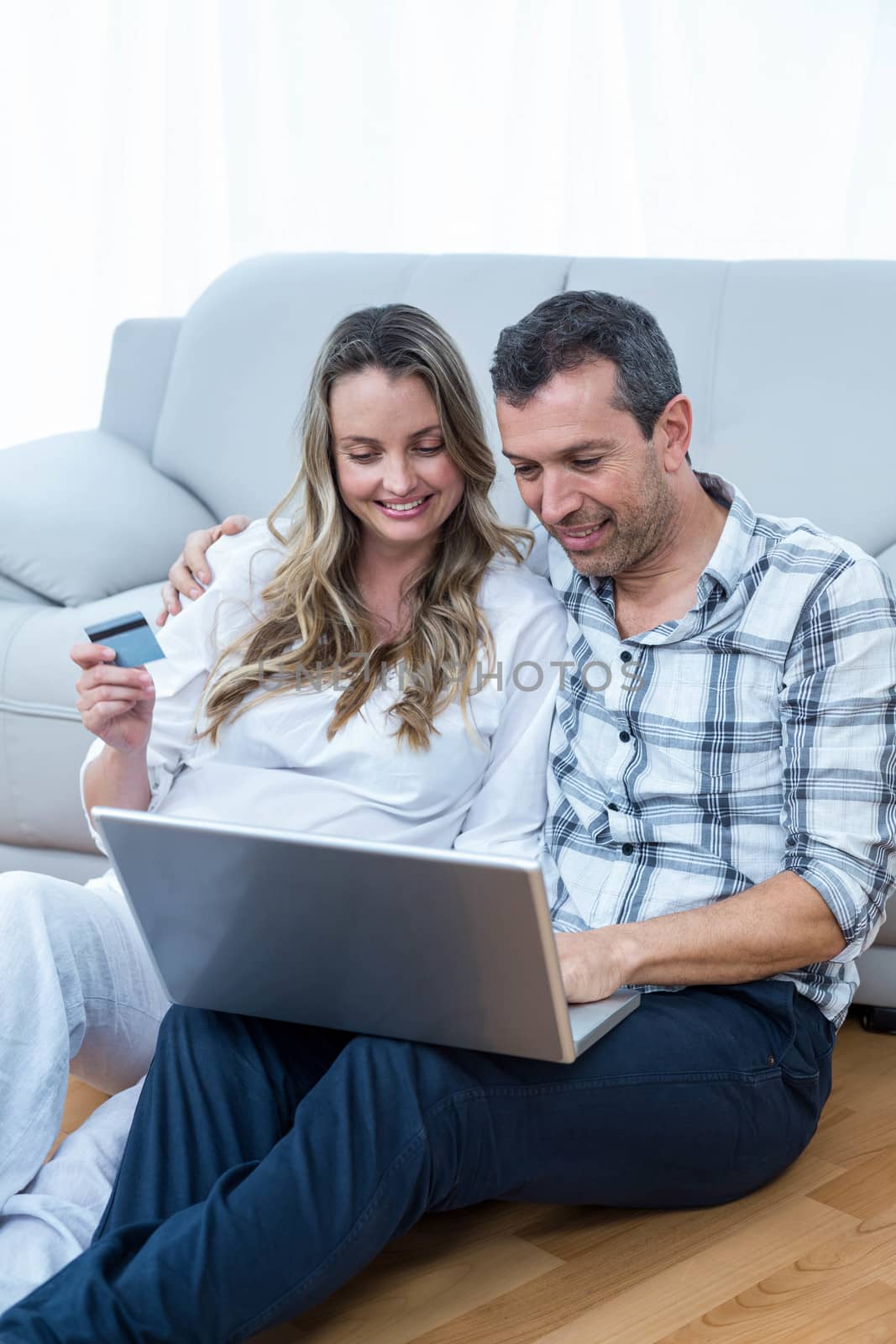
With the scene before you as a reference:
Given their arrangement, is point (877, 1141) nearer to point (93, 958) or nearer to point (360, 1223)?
point (360, 1223)

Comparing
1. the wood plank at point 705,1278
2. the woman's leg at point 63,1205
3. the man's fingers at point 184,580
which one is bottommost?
the wood plank at point 705,1278

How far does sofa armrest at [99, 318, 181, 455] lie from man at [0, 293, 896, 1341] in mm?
1401

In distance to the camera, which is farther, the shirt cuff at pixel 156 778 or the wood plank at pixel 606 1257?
the shirt cuff at pixel 156 778

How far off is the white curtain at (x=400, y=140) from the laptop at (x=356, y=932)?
205cm

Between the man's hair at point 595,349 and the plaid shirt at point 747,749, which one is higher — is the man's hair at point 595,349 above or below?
above

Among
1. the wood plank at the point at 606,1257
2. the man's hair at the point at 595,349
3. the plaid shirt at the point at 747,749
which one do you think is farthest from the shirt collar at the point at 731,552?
the wood plank at the point at 606,1257

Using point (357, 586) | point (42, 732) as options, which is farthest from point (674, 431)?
point (42, 732)

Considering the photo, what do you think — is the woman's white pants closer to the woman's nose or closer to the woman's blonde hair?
the woman's blonde hair

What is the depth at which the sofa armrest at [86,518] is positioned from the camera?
7.29 ft

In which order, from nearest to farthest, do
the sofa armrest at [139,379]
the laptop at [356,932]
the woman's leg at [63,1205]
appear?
the laptop at [356,932]
the woman's leg at [63,1205]
the sofa armrest at [139,379]

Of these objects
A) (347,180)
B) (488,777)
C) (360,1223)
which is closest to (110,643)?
(488,777)

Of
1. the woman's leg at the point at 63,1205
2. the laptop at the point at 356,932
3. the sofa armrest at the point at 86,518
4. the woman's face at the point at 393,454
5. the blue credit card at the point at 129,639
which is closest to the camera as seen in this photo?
the laptop at the point at 356,932

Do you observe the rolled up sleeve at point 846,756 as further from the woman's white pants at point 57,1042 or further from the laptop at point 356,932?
the woman's white pants at point 57,1042

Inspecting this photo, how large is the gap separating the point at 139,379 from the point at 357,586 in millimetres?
1249
